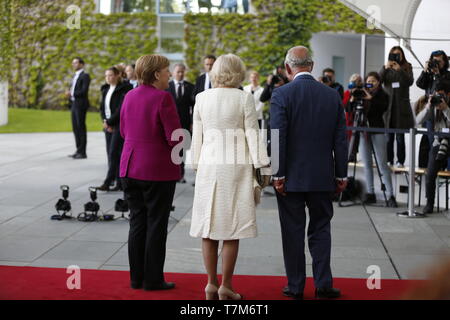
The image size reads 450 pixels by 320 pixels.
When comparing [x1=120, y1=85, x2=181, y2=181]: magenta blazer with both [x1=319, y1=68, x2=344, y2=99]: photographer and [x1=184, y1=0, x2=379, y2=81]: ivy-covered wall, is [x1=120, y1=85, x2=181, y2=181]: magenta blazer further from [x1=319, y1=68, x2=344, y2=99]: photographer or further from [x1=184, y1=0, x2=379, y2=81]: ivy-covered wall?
[x1=184, y1=0, x2=379, y2=81]: ivy-covered wall

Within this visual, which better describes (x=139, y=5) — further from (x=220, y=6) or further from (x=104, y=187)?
(x=104, y=187)

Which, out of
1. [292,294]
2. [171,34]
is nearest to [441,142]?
[292,294]

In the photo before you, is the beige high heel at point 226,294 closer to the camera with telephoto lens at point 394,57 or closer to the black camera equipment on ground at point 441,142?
the black camera equipment on ground at point 441,142

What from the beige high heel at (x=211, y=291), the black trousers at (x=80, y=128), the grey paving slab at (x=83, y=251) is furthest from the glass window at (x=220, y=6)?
the beige high heel at (x=211, y=291)

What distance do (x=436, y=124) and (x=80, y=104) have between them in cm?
809

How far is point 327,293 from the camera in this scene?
4.92 meters

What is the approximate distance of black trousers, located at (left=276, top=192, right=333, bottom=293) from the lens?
4934 mm

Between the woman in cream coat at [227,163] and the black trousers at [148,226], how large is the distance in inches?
14.8

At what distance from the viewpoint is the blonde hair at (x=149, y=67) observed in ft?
16.5

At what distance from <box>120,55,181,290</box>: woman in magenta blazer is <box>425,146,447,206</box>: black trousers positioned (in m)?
4.30

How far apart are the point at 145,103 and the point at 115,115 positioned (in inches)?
174

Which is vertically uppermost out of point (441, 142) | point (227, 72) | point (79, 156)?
point (227, 72)

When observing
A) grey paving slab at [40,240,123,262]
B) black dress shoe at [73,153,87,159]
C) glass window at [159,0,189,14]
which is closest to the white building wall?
glass window at [159,0,189,14]

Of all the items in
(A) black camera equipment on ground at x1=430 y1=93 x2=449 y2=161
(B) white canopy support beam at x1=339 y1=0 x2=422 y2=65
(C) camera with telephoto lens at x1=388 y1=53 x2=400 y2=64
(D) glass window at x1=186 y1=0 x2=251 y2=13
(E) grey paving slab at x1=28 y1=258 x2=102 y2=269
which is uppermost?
(D) glass window at x1=186 y1=0 x2=251 y2=13
